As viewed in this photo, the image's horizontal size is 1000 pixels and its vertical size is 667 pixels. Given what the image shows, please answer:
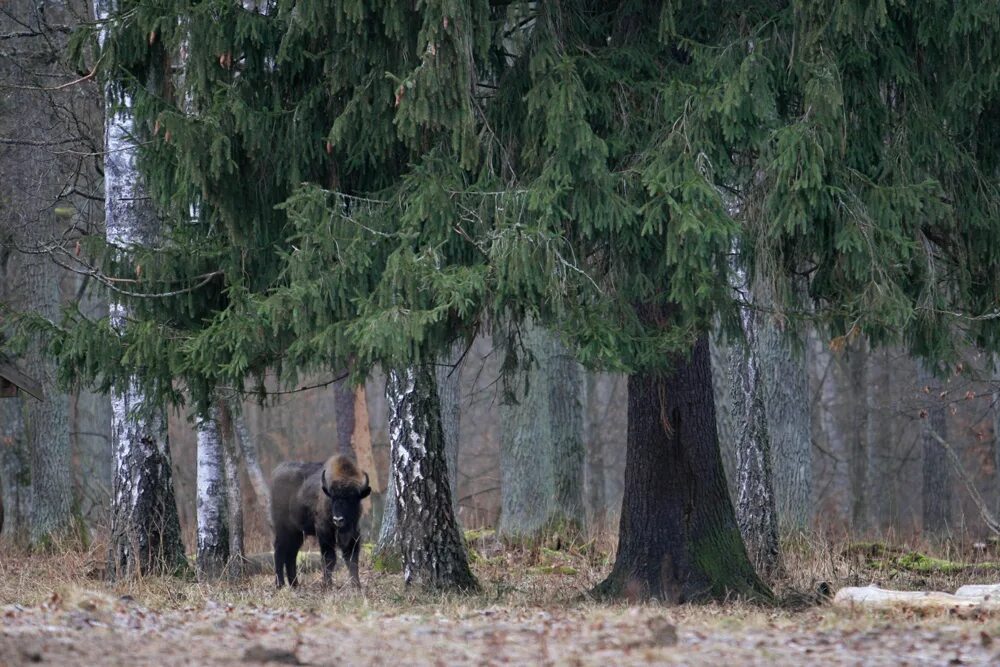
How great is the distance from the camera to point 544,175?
8711 millimetres

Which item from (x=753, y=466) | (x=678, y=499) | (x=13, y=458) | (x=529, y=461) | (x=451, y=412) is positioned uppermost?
(x=451, y=412)

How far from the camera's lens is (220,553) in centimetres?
1270

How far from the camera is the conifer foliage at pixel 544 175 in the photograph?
853 cm

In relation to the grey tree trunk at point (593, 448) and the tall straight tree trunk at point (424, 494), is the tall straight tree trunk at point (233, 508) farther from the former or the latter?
the grey tree trunk at point (593, 448)

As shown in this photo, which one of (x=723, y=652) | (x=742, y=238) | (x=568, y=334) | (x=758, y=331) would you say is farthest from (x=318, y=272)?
(x=758, y=331)

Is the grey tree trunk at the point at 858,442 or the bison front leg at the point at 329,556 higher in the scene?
the grey tree trunk at the point at 858,442

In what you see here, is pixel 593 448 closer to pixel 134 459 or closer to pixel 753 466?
pixel 753 466

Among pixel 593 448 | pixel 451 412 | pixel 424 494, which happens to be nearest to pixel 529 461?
pixel 451 412

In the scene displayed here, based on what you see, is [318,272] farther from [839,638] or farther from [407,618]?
[839,638]

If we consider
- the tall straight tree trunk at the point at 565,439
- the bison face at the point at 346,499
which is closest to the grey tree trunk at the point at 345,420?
the tall straight tree trunk at the point at 565,439

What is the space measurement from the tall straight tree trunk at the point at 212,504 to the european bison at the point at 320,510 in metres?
1.17

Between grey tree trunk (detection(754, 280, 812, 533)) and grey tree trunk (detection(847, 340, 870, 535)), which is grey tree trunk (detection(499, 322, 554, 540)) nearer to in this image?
grey tree trunk (detection(754, 280, 812, 533))

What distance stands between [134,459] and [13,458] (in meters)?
9.24

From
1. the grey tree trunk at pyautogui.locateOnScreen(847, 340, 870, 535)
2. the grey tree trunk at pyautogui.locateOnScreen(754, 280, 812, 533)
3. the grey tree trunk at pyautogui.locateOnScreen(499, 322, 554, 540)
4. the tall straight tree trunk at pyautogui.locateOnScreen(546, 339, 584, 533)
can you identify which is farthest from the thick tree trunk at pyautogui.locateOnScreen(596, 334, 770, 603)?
the grey tree trunk at pyautogui.locateOnScreen(847, 340, 870, 535)
